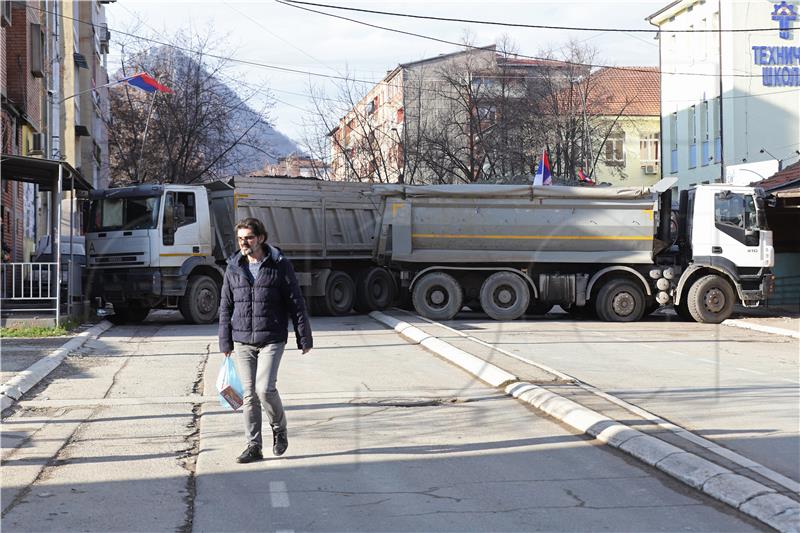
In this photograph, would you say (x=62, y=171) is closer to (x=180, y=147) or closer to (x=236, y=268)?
(x=236, y=268)

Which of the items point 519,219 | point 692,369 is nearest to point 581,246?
point 519,219

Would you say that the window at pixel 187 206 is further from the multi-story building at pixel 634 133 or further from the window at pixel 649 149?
the window at pixel 649 149

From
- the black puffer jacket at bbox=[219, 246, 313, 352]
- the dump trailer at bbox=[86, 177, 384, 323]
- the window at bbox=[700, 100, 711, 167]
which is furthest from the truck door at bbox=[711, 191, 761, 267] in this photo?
the window at bbox=[700, 100, 711, 167]

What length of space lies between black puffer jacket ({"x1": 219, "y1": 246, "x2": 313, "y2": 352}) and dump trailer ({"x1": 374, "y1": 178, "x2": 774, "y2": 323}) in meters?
15.1

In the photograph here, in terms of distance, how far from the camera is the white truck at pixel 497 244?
21828mm

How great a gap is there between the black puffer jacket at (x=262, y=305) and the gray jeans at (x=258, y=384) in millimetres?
91

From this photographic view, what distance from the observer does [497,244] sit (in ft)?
76.1

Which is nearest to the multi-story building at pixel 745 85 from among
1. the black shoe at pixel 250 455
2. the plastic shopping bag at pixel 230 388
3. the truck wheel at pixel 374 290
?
the truck wheel at pixel 374 290

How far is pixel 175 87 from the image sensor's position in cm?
3925

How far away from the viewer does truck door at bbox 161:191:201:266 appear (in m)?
21.5

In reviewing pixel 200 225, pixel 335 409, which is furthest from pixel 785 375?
pixel 200 225

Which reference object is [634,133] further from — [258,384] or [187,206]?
[258,384]

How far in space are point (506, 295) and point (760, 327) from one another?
563 centimetres

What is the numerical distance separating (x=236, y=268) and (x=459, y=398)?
4.01 metres
